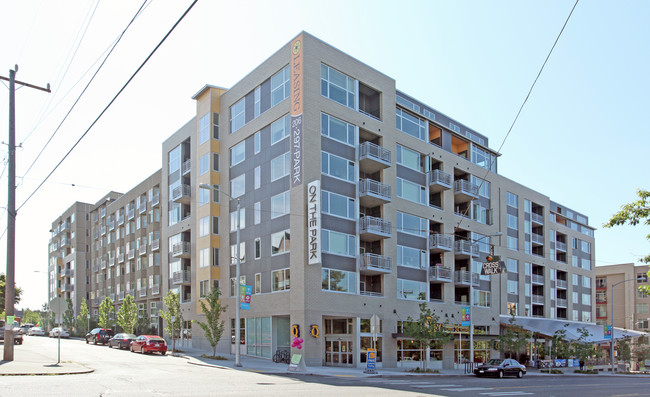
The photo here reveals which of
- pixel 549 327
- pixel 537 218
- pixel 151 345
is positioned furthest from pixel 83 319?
pixel 537 218

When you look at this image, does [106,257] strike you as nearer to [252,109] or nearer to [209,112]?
[209,112]

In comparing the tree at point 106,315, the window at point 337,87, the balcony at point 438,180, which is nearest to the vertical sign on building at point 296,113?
the window at point 337,87

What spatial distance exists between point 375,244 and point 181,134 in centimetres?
2227

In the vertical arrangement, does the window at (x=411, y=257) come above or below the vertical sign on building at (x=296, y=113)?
below

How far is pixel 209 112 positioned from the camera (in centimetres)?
4638

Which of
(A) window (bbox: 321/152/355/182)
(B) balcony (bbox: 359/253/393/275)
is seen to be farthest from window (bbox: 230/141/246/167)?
(B) balcony (bbox: 359/253/393/275)

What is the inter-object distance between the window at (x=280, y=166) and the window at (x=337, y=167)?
247cm

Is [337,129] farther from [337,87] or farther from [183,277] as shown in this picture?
[183,277]

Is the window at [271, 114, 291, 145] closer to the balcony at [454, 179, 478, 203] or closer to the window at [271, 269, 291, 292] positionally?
the window at [271, 269, 291, 292]

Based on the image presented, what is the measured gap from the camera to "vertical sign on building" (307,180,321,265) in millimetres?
34969

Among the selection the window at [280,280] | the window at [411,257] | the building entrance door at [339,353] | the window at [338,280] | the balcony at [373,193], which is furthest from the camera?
the window at [411,257]

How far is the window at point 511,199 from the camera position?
61.2 m

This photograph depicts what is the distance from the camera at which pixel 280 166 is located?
38812 mm

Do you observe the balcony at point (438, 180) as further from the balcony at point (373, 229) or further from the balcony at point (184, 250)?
the balcony at point (184, 250)
